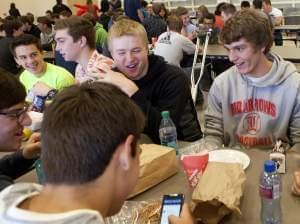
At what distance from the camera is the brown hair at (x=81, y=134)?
914 mm

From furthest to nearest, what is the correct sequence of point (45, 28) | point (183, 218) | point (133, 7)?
point (133, 7) < point (45, 28) < point (183, 218)

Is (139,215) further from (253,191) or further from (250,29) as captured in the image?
(250,29)

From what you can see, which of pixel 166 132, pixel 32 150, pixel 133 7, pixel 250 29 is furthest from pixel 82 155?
pixel 133 7

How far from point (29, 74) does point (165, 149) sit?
1.76m

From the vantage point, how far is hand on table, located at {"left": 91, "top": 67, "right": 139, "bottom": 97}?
2.05 meters

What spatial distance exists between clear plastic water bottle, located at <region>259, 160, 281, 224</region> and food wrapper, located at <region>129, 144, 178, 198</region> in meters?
0.44

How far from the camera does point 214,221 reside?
50.1 inches

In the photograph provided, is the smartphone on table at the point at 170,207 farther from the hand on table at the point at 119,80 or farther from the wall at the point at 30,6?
the wall at the point at 30,6

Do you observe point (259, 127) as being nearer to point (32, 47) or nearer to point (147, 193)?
point (147, 193)

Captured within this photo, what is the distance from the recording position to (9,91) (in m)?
1.51

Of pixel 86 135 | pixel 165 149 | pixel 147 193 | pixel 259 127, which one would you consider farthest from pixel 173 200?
pixel 259 127

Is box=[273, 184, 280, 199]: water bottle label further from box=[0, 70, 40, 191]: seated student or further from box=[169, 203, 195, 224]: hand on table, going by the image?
box=[0, 70, 40, 191]: seated student

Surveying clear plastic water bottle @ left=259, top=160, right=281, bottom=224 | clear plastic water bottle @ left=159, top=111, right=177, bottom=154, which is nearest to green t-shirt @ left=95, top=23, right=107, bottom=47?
clear plastic water bottle @ left=159, top=111, right=177, bottom=154

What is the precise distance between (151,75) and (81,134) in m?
1.42
